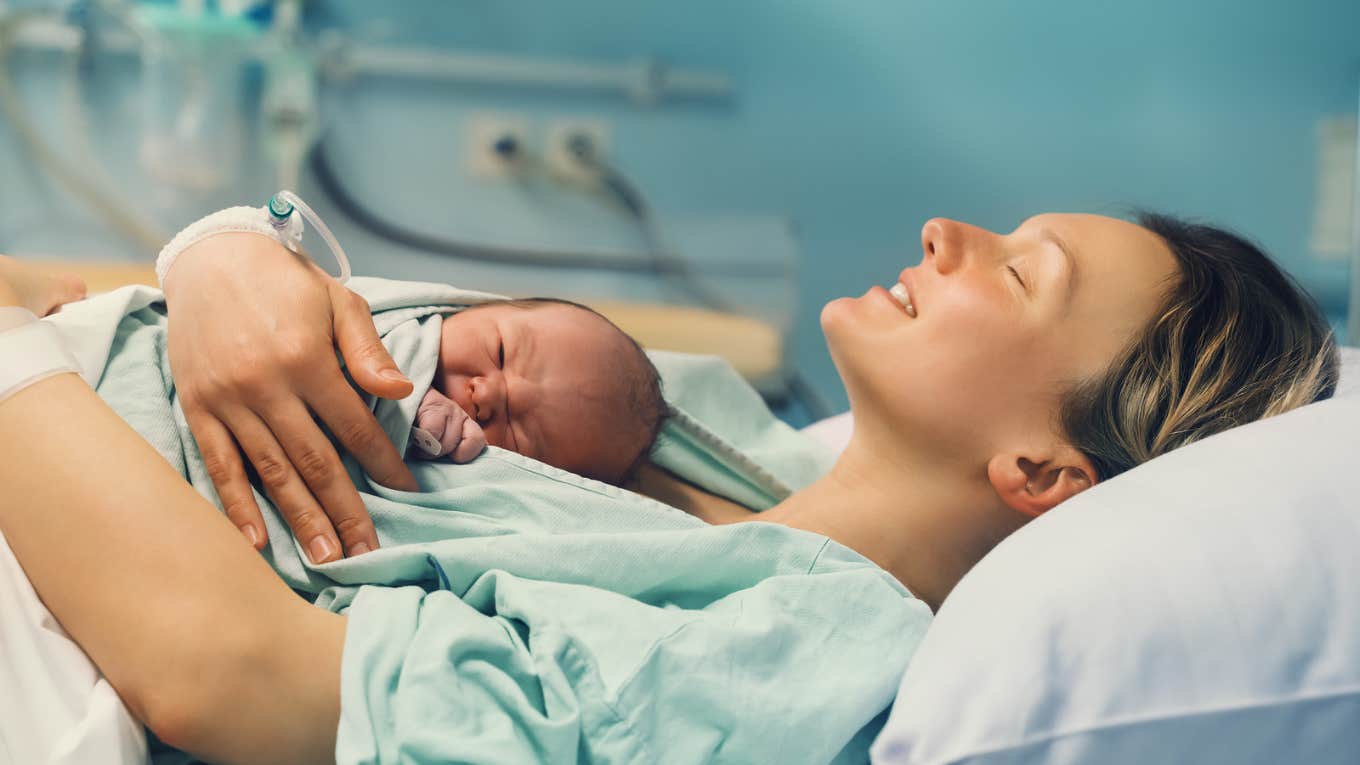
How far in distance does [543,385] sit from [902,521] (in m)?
0.33

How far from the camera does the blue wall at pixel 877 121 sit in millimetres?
2332

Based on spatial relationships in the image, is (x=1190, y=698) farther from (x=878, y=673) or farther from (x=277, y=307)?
(x=277, y=307)

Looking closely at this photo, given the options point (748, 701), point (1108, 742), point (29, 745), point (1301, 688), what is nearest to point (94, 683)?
point (29, 745)

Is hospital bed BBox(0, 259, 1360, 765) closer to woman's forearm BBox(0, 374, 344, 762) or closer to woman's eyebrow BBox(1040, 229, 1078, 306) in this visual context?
woman's forearm BBox(0, 374, 344, 762)

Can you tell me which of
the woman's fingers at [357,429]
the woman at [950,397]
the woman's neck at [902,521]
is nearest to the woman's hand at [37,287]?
the woman at [950,397]

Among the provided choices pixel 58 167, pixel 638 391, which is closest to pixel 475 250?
pixel 58 167

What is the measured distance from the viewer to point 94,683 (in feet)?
2.21

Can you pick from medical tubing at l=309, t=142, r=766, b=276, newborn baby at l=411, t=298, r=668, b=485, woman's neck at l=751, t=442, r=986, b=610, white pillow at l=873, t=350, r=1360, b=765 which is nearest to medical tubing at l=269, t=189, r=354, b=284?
newborn baby at l=411, t=298, r=668, b=485

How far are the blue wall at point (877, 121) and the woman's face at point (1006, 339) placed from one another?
1.36 m

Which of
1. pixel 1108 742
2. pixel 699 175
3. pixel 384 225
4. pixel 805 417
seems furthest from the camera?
pixel 699 175

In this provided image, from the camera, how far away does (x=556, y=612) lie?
2.39 ft

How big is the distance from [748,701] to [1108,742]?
0.21 m

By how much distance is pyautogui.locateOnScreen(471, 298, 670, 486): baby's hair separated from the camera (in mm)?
1021

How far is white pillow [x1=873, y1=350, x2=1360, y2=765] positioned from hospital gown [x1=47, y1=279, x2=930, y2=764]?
0.07 meters
